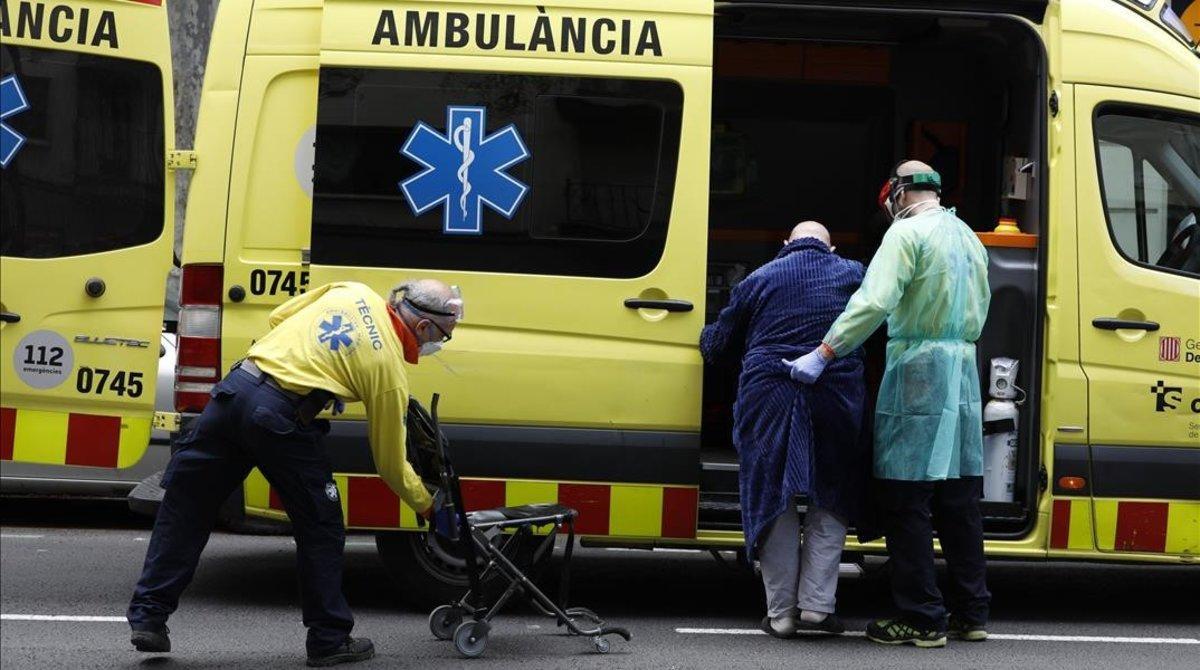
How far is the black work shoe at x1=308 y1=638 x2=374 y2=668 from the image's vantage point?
609cm

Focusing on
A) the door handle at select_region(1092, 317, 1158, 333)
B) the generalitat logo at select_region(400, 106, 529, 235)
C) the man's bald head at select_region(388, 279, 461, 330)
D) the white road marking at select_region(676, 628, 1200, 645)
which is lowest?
the white road marking at select_region(676, 628, 1200, 645)

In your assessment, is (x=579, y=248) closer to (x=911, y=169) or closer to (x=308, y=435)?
(x=911, y=169)

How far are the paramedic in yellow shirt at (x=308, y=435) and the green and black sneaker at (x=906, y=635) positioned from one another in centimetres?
181

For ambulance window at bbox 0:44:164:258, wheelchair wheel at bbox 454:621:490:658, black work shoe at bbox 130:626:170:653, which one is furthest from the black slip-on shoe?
ambulance window at bbox 0:44:164:258

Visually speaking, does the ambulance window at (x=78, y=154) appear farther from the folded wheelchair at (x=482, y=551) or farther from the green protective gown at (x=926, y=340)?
the green protective gown at (x=926, y=340)

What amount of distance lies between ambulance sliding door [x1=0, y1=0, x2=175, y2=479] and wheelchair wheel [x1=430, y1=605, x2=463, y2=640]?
1.45m

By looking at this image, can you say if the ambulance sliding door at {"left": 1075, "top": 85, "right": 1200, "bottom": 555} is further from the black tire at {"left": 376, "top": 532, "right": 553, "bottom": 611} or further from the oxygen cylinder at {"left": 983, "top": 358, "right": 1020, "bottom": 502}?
the black tire at {"left": 376, "top": 532, "right": 553, "bottom": 611}

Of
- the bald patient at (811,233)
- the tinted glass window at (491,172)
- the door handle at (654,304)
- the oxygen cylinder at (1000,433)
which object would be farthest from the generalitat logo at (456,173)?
the oxygen cylinder at (1000,433)

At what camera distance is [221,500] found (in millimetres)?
6125

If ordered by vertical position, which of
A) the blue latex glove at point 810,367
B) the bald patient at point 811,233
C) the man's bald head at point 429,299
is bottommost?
the blue latex glove at point 810,367

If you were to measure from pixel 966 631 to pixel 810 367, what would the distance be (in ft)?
3.98

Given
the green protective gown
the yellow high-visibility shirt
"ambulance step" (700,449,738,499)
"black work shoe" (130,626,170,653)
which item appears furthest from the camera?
"ambulance step" (700,449,738,499)

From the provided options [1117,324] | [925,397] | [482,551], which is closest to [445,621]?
[482,551]

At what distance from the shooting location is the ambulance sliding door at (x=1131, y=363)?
698 cm
